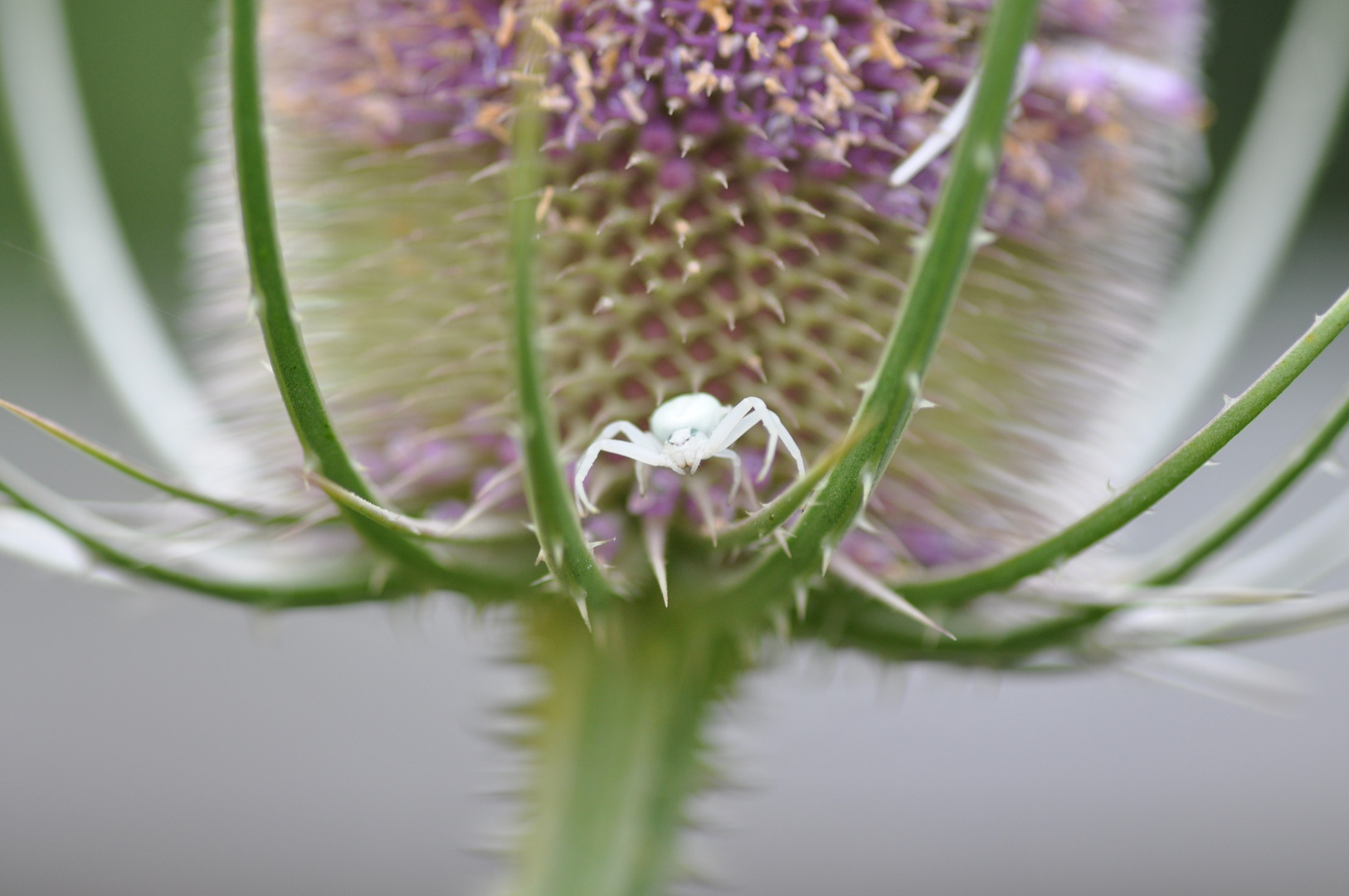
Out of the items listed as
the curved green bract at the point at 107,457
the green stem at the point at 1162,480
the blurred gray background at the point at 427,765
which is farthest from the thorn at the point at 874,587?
the blurred gray background at the point at 427,765

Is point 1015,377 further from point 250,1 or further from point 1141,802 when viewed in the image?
point 1141,802

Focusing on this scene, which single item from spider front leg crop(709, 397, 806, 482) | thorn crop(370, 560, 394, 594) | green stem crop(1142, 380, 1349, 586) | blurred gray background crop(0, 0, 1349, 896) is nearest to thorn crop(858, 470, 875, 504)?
spider front leg crop(709, 397, 806, 482)

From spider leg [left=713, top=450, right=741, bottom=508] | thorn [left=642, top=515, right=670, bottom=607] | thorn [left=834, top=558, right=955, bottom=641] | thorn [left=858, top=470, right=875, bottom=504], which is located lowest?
thorn [left=642, top=515, right=670, bottom=607]

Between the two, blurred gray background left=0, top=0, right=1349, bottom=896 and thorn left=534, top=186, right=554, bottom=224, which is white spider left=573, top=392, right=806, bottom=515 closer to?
thorn left=534, top=186, right=554, bottom=224

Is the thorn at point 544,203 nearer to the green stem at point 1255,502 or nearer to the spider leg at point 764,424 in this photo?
the spider leg at point 764,424

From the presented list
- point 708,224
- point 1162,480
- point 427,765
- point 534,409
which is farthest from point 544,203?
point 427,765

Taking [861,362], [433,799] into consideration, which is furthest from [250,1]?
[433,799]
